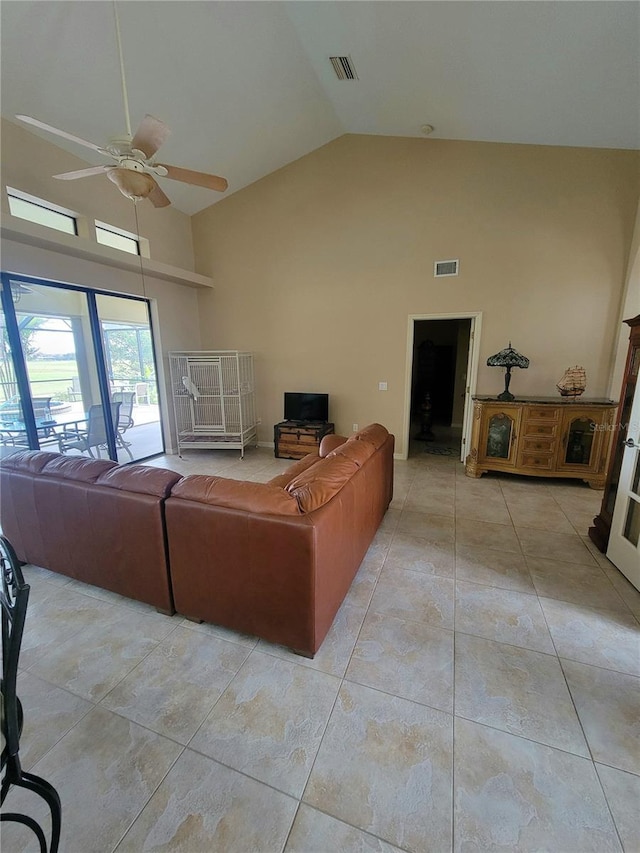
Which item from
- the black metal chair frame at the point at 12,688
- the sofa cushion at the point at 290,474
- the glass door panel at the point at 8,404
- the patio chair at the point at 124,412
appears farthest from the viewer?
the patio chair at the point at 124,412

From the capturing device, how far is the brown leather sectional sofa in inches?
64.9

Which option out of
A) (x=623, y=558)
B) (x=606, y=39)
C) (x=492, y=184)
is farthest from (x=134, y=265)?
(x=623, y=558)

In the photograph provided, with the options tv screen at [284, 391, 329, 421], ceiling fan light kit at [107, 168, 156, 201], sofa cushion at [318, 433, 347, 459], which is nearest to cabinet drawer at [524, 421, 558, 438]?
sofa cushion at [318, 433, 347, 459]

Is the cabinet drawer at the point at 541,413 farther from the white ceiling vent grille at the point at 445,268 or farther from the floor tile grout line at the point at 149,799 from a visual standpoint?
the floor tile grout line at the point at 149,799

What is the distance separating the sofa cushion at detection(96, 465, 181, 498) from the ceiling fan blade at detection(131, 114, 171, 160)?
1983 millimetres

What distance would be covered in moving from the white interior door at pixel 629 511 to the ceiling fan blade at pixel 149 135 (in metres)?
3.45

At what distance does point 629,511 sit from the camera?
2352 millimetres

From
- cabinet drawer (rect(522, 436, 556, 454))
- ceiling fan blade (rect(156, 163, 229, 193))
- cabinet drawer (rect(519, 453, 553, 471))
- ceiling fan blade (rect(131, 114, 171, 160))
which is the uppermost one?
ceiling fan blade (rect(131, 114, 171, 160))

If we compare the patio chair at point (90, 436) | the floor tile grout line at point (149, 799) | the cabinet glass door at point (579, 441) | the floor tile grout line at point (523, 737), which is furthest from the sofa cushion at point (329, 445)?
the patio chair at point (90, 436)

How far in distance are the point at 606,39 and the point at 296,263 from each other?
145 inches

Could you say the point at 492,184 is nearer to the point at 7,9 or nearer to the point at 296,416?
the point at 296,416

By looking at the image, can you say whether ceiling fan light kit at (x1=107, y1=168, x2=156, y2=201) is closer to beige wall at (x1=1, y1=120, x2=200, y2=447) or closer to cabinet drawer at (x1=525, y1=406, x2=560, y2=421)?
beige wall at (x1=1, y1=120, x2=200, y2=447)

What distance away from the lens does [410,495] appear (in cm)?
378

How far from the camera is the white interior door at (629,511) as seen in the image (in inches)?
89.4
